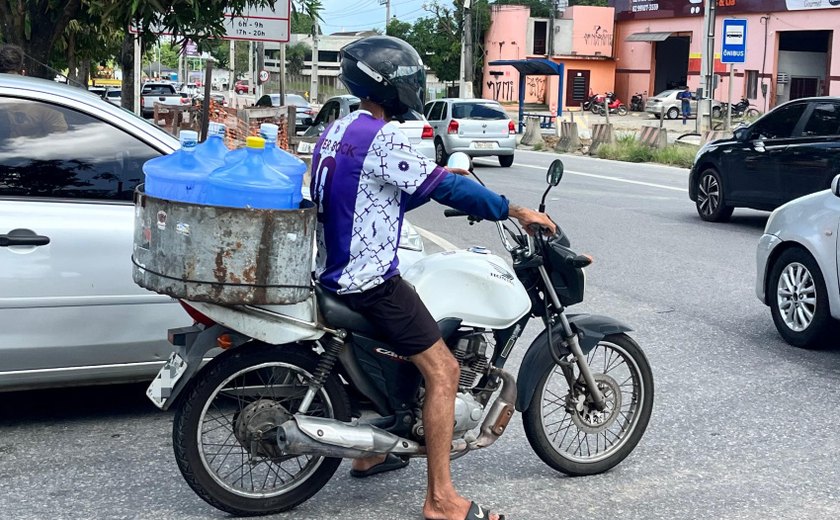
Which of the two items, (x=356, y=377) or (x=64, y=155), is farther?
(x=64, y=155)

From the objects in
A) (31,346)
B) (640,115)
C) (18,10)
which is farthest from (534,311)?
(640,115)

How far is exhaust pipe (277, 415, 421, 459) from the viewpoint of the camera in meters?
4.13

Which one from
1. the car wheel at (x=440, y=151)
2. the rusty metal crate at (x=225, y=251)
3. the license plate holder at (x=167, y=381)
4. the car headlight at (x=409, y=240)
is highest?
the rusty metal crate at (x=225, y=251)

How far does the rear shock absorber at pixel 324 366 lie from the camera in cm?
418

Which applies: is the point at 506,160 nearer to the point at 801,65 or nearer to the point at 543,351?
the point at 543,351

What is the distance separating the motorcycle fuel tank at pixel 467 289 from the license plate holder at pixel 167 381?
3.05ft

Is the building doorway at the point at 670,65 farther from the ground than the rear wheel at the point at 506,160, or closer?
farther from the ground

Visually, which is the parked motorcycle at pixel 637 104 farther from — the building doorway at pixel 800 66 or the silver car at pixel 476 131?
the silver car at pixel 476 131

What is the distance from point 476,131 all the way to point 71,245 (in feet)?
67.9

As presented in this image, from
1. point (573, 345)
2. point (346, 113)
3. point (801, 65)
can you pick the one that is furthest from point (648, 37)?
point (573, 345)

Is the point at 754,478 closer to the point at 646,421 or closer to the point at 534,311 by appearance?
the point at 646,421

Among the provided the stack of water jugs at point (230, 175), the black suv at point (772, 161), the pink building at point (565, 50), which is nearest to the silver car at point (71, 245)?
the stack of water jugs at point (230, 175)

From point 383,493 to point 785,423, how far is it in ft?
7.68

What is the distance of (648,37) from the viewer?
56625mm
